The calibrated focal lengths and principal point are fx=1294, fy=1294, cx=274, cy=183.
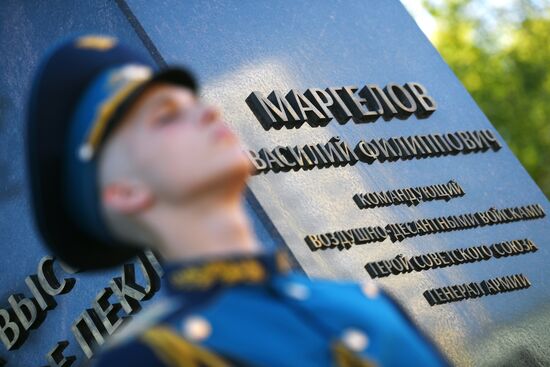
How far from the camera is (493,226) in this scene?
5.74 m

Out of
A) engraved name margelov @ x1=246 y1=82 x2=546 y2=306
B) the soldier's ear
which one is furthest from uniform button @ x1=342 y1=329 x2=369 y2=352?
engraved name margelov @ x1=246 y1=82 x2=546 y2=306

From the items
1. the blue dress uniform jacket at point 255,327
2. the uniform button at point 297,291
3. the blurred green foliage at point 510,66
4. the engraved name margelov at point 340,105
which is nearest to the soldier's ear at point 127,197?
the blue dress uniform jacket at point 255,327

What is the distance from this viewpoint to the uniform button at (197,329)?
212cm

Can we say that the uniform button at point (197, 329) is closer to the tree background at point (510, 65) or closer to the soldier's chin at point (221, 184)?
the soldier's chin at point (221, 184)

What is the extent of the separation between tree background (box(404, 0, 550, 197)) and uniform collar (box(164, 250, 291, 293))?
65.5ft

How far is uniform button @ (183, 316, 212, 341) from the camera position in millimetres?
2123

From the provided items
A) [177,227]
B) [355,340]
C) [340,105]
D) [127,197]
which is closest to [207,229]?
[177,227]

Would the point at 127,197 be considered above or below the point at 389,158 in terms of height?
below

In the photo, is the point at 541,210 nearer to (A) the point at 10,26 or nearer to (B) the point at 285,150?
(B) the point at 285,150

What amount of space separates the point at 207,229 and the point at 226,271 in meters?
0.10

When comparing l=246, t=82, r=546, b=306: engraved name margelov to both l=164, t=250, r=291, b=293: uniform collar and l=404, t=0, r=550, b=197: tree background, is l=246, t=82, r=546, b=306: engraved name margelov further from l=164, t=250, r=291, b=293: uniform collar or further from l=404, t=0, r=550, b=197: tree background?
l=404, t=0, r=550, b=197: tree background

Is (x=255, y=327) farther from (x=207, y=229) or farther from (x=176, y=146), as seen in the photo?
(x=176, y=146)

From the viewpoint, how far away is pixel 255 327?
2121 mm

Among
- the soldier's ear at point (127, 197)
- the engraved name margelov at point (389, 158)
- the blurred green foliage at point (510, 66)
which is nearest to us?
the soldier's ear at point (127, 197)
